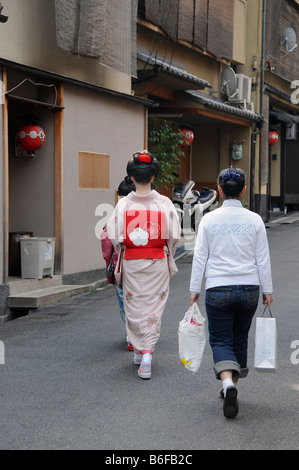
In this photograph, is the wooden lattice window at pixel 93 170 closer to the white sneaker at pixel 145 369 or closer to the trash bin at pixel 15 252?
the trash bin at pixel 15 252

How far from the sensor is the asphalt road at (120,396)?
479 cm

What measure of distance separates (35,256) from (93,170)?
236 cm

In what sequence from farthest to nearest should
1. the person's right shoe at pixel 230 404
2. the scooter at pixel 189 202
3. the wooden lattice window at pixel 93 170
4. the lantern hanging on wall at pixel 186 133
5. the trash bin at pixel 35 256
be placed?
1. the scooter at pixel 189 202
2. the lantern hanging on wall at pixel 186 133
3. the wooden lattice window at pixel 93 170
4. the trash bin at pixel 35 256
5. the person's right shoe at pixel 230 404

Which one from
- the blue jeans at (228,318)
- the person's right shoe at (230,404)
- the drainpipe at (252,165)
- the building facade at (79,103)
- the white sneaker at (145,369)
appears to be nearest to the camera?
the person's right shoe at (230,404)

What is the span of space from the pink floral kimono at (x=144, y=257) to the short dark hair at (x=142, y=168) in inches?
6.7

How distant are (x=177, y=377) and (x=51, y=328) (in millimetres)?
2805

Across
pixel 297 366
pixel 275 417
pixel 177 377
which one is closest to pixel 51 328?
pixel 177 377

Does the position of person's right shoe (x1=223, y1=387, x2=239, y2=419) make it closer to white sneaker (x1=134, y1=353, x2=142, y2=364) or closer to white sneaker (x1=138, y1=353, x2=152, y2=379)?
white sneaker (x1=138, y1=353, x2=152, y2=379)

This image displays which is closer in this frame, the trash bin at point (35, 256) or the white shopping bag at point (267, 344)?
the white shopping bag at point (267, 344)

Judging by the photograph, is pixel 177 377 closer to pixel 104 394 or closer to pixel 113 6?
pixel 104 394

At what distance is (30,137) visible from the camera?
1083 centimetres

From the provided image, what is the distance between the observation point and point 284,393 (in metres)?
5.89

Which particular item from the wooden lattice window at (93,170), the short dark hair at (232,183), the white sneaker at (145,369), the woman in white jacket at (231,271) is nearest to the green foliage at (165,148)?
the wooden lattice window at (93,170)

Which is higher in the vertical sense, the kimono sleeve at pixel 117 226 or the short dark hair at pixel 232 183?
the short dark hair at pixel 232 183
